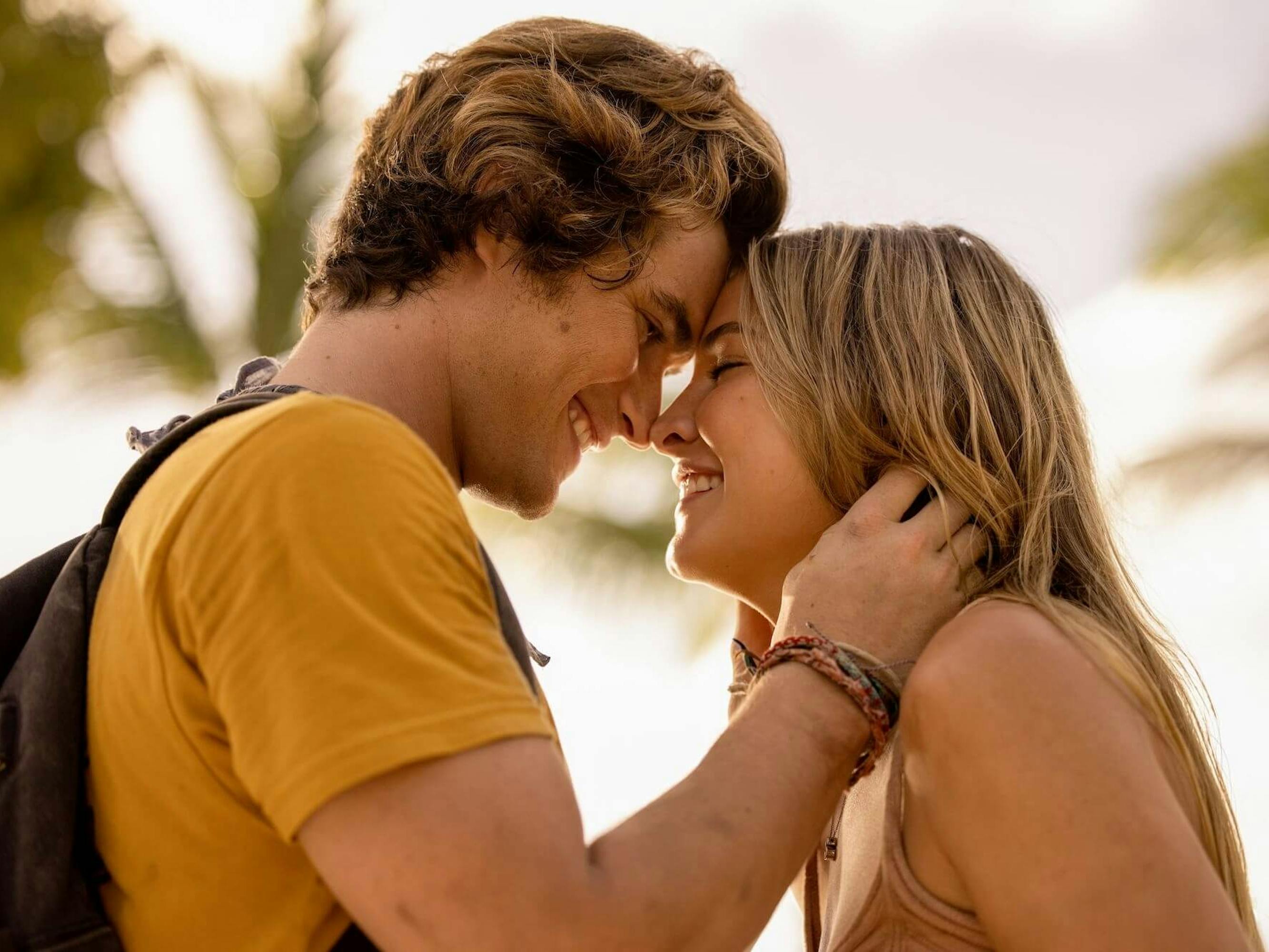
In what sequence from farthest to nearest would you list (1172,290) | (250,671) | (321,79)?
(321,79) → (1172,290) → (250,671)

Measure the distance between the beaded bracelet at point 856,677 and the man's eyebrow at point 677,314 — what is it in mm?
1222

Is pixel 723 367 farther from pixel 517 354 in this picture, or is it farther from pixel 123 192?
pixel 123 192

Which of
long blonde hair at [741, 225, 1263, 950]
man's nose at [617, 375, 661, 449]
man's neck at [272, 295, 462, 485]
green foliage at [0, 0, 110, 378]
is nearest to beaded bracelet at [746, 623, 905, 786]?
long blonde hair at [741, 225, 1263, 950]

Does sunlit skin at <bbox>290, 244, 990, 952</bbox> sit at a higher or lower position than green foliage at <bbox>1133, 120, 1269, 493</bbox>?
higher

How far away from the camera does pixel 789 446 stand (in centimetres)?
361

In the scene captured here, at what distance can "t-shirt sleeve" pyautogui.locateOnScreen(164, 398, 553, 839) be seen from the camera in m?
1.83

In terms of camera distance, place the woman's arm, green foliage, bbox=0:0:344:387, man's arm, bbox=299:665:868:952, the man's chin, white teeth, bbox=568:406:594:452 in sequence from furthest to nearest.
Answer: green foliage, bbox=0:0:344:387, white teeth, bbox=568:406:594:452, the man's chin, the woman's arm, man's arm, bbox=299:665:868:952

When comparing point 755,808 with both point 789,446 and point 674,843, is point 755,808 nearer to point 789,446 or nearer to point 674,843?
point 674,843

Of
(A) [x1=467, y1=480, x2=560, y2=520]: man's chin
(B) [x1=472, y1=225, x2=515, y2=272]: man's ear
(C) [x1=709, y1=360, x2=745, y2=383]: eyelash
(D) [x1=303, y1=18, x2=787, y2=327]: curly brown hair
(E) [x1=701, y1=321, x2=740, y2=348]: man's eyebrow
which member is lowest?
(A) [x1=467, y1=480, x2=560, y2=520]: man's chin

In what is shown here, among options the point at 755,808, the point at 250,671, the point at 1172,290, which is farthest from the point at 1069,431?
the point at 1172,290

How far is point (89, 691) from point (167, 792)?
0.76ft

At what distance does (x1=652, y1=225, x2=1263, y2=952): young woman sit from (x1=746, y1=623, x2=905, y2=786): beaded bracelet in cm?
9

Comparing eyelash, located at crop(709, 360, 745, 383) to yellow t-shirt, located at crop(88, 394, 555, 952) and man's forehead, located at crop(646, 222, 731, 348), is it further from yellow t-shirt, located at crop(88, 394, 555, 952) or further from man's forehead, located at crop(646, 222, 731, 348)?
yellow t-shirt, located at crop(88, 394, 555, 952)

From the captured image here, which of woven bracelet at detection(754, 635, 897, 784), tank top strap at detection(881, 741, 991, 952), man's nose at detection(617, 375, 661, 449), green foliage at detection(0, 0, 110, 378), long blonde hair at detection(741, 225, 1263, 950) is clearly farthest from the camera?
green foliage at detection(0, 0, 110, 378)
